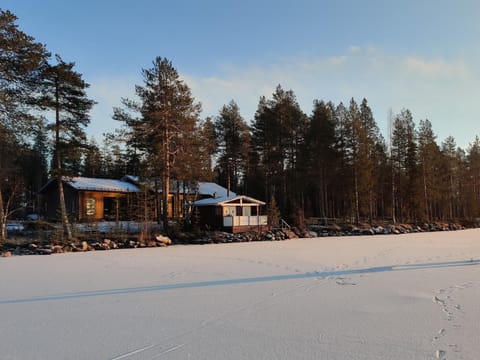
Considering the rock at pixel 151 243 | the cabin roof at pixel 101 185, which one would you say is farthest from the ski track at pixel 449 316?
the cabin roof at pixel 101 185

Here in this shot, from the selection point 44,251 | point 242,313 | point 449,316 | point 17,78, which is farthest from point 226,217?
point 449,316

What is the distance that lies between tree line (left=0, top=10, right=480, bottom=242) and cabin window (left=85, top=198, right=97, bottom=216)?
3.49m

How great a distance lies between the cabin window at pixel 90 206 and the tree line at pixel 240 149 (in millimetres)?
3495

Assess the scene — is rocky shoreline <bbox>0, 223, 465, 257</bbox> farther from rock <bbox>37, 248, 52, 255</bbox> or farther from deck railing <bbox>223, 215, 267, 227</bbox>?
deck railing <bbox>223, 215, 267, 227</bbox>

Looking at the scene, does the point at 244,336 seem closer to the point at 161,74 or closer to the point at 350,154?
the point at 161,74

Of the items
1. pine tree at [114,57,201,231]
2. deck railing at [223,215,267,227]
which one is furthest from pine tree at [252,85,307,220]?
pine tree at [114,57,201,231]

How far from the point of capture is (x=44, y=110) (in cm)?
1447

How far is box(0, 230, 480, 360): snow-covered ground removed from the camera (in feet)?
10.9

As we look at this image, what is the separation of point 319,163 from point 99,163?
2700 cm

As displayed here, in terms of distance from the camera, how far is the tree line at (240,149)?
1435cm

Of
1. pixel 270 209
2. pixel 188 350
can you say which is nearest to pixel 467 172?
pixel 270 209

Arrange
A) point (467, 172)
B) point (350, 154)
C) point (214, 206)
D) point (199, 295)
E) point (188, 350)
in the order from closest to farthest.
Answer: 1. point (188, 350)
2. point (199, 295)
3. point (214, 206)
4. point (350, 154)
5. point (467, 172)

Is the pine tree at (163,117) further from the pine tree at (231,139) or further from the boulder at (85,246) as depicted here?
the pine tree at (231,139)

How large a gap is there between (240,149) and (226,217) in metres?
9.05
